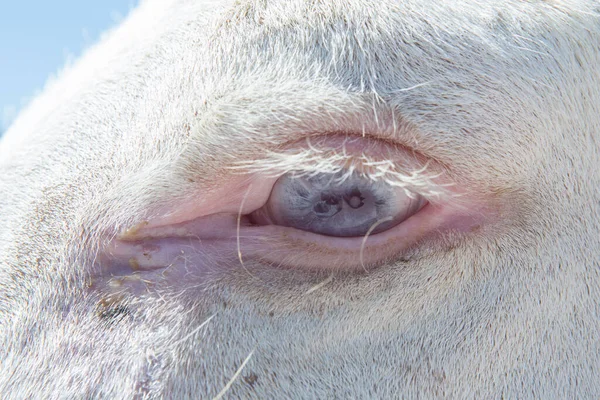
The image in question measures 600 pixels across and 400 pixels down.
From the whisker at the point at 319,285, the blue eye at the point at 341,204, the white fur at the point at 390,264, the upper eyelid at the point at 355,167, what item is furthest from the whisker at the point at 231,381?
the upper eyelid at the point at 355,167

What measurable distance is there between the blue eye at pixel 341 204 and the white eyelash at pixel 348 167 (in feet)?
0.10

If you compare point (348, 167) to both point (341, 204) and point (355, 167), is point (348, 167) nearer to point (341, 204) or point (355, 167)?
point (355, 167)

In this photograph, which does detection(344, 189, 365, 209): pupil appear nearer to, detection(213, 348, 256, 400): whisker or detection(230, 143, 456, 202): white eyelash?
detection(230, 143, 456, 202): white eyelash

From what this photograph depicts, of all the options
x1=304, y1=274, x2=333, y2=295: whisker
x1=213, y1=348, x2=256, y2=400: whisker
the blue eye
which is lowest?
x1=213, y1=348, x2=256, y2=400: whisker

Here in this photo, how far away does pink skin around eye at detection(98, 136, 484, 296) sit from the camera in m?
1.51

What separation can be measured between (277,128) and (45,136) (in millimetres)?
863

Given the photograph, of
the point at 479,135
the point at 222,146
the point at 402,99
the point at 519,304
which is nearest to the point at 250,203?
the point at 222,146

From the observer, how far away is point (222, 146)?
145 centimetres

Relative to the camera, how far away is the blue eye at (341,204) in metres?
1.49

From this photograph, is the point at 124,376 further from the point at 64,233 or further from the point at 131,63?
the point at 131,63

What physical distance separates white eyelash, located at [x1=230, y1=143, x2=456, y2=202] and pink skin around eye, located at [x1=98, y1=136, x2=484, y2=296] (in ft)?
0.19

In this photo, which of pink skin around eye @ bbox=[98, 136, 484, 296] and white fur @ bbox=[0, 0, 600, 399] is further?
pink skin around eye @ bbox=[98, 136, 484, 296]

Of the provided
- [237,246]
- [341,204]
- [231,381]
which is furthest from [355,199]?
[231,381]

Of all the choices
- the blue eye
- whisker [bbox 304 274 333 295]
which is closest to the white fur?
whisker [bbox 304 274 333 295]
